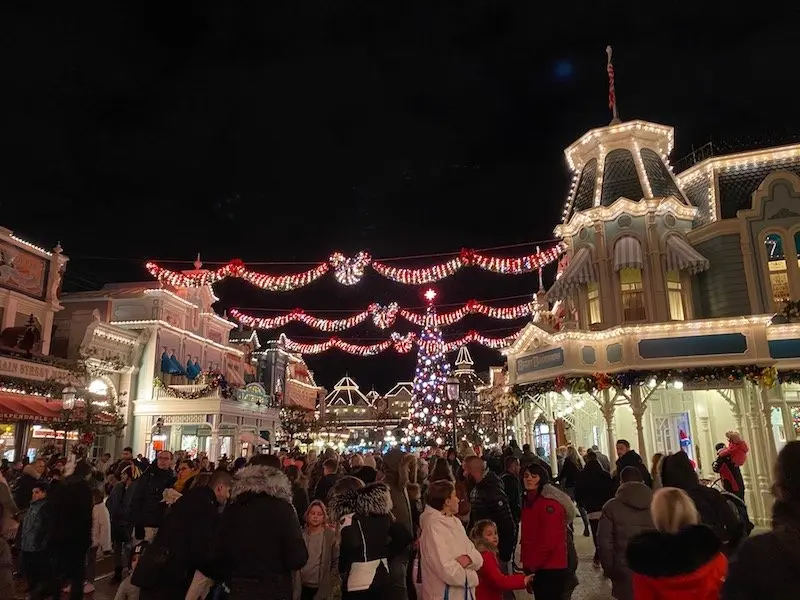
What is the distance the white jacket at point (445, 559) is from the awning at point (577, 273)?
1572cm

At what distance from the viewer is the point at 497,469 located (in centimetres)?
1265

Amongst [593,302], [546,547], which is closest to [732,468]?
[546,547]

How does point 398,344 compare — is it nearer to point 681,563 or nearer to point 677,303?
point 677,303

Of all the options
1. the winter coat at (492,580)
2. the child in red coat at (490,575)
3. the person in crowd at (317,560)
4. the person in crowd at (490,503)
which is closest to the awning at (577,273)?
the person in crowd at (490,503)

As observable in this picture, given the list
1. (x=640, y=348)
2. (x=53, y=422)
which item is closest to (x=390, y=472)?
(x=640, y=348)

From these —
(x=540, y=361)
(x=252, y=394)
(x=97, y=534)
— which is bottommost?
(x=97, y=534)

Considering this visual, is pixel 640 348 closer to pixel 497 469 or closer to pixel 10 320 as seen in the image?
pixel 497 469

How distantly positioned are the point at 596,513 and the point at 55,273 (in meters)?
23.3

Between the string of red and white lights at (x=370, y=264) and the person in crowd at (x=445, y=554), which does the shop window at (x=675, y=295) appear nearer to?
the string of red and white lights at (x=370, y=264)

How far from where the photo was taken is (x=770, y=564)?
2430mm

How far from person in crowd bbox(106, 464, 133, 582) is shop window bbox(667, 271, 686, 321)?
15920mm

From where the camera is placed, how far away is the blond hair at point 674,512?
3621mm

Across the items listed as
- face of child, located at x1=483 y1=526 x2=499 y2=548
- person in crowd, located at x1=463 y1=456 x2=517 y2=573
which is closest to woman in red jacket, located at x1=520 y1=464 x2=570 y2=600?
face of child, located at x1=483 y1=526 x2=499 y2=548

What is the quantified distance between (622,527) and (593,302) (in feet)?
48.4
